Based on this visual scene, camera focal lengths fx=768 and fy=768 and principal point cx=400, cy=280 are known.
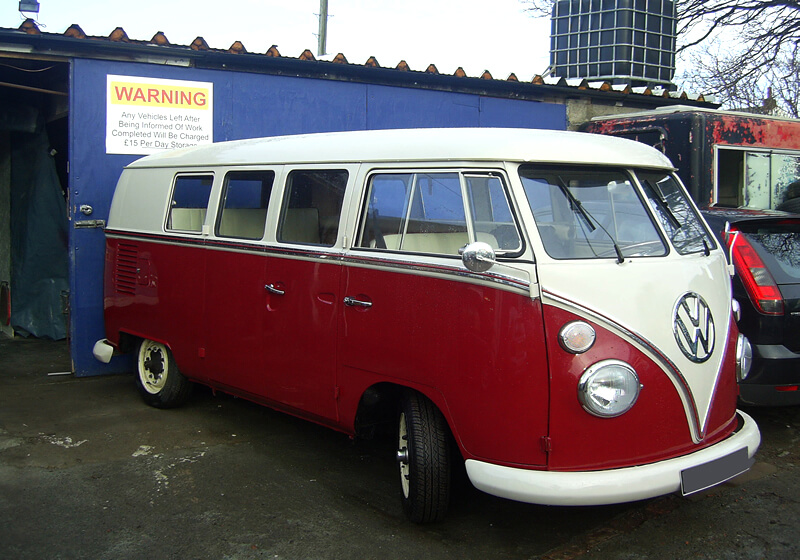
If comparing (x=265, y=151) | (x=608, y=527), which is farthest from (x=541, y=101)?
(x=608, y=527)

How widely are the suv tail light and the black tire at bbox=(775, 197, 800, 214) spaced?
3.00 meters

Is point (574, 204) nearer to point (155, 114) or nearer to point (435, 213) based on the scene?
point (435, 213)

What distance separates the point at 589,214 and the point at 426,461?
151cm

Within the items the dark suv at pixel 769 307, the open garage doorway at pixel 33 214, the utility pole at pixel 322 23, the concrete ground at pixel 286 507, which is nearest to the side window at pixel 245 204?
the concrete ground at pixel 286 507

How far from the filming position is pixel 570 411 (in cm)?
351

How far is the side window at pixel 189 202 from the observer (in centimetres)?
567

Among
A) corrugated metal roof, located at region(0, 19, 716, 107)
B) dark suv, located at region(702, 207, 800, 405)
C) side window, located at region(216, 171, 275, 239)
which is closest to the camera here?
dark suv, located at region(702, 207, 800, 405)

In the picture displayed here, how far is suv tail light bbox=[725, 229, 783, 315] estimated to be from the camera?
199 inches

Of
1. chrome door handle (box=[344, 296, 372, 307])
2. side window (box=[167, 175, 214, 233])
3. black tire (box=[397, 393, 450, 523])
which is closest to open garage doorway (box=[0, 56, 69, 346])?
side window (box=[167, 175, 214, 233])

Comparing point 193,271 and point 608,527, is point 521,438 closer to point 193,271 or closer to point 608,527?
point 608,527

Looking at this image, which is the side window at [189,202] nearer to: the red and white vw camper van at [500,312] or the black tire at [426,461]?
the red and white vw camper van at [500,312]

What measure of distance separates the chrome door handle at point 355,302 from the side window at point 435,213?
31cm

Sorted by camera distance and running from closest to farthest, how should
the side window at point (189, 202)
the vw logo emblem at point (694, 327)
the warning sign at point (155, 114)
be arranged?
the vw logo emblem at point (694, 327)
the side window at point (189, 202)
the warning sign at point (155, 114)

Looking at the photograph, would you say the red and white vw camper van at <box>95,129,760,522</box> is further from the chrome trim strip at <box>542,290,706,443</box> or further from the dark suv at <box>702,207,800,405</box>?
the dark suv at <box>702,207,800,405</box>
